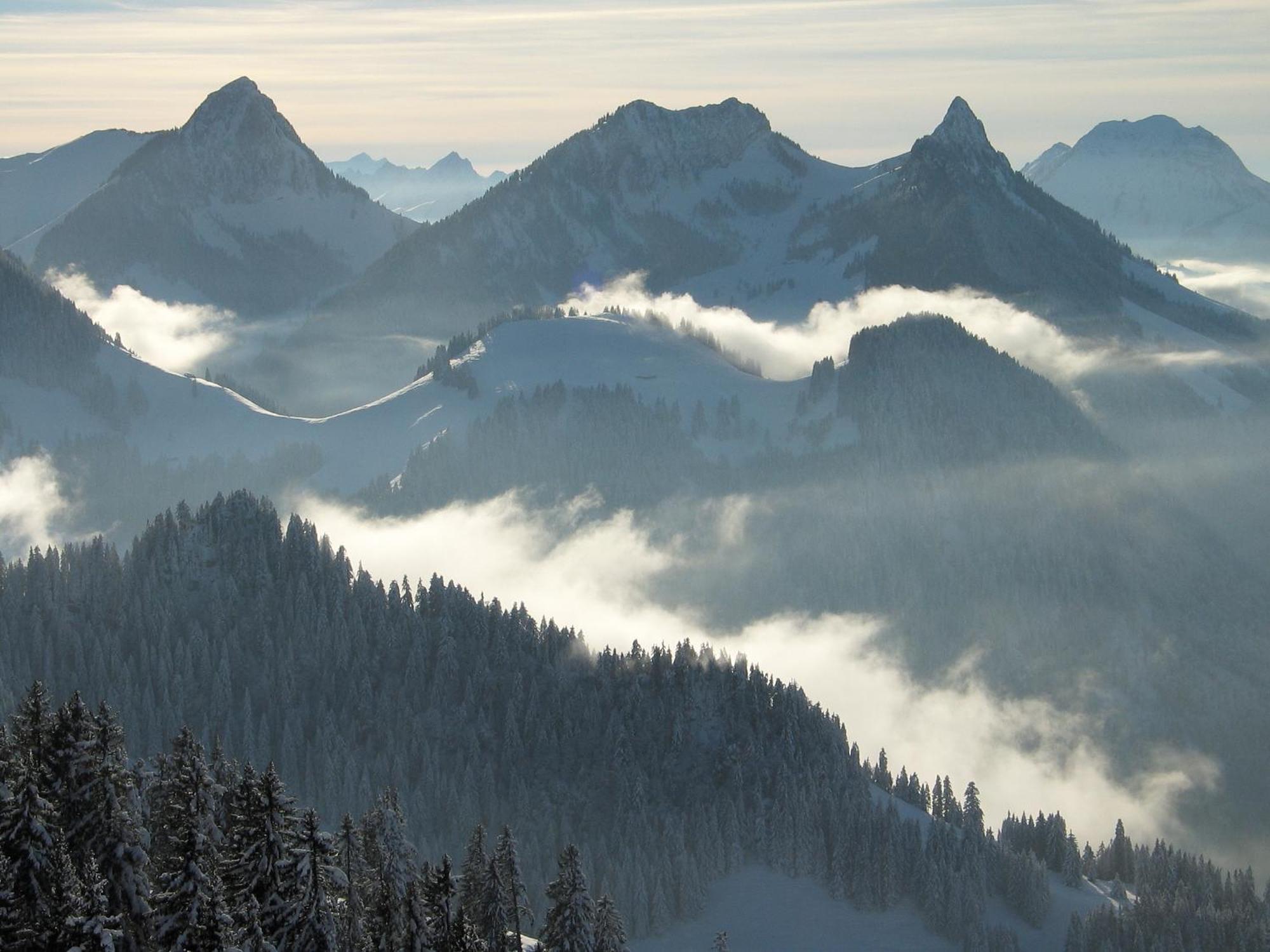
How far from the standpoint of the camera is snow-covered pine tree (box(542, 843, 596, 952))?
347ft

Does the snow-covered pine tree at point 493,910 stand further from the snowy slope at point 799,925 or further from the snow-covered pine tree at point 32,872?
the snowy slope at point 799,925

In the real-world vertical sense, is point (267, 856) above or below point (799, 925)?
below

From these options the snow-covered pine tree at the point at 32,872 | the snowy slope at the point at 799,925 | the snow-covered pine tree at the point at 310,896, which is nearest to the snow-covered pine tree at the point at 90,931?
the snow-covered pine tree at the point at 32,872

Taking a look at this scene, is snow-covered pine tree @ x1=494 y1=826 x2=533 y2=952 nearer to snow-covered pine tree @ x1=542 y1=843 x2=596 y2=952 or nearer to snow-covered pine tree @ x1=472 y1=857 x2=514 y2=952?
snow-covered pine tree @ x1=472 y1=857 x2=514 y2=952

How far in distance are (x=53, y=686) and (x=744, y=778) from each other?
86159 mm

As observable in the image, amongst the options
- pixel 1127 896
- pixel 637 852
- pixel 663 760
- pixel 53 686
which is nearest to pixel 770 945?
pixel 637 852

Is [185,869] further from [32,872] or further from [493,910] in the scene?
[493,910]

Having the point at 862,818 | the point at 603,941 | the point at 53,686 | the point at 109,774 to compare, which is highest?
the point at 53,686

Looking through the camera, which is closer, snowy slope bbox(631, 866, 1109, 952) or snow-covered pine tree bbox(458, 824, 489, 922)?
snow-covered pine tree bbox(458, 824, 489, 922)

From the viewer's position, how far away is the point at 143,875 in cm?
8425

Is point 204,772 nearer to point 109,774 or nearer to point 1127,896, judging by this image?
point 109,774

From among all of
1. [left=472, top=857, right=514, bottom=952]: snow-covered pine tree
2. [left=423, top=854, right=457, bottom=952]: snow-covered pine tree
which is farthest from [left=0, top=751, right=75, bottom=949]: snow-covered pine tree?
[left=472, top=857, right=514, bottom=952]: snow-covered pine tree

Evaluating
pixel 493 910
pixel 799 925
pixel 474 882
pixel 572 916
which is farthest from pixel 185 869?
pixel 799 925

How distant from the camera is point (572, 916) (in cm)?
10594
